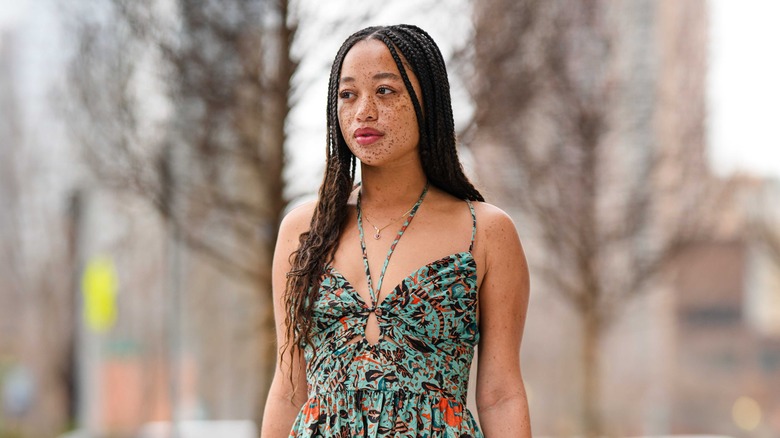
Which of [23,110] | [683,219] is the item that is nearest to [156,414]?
[23,110]

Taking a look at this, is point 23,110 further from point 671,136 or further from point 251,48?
point 251,48

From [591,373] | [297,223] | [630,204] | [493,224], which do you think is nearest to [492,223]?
[493,224]

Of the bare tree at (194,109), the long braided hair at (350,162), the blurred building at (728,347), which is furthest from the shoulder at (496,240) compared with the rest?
the blurred building at (728,347)

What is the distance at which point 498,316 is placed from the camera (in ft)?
9.13

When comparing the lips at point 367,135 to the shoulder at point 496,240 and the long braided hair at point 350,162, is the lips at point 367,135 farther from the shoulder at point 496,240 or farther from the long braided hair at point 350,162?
the shoulder at point 496,240

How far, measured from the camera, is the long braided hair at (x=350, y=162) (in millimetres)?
2762

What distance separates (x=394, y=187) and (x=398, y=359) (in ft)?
1.50

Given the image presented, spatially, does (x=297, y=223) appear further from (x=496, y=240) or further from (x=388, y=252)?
(x=496, y=240)

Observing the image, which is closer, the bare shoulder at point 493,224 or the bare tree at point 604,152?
the bare shoulder at point 493,224

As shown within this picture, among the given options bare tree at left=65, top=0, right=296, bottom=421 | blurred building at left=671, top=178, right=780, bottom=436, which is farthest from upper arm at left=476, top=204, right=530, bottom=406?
blurred building at left=671, top=178, right=780, bottom=436

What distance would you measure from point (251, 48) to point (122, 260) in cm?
916

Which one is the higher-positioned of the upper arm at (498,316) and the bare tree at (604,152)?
the bare tree at (604,152)

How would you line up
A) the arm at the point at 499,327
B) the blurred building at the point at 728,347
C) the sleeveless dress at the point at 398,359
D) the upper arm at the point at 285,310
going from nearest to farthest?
1. the sleeveless dress at the point at 398,359
2. the arm at the point at 499,327
3. the upper arm at the point at 285,310
4. the blurred building at the point at 728,347

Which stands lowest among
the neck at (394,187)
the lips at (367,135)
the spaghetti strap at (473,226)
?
the spaghetti strap at (473,226)
